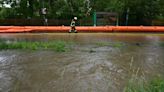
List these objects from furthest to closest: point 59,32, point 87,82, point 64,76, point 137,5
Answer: point 137,5 < point 59,32 < point 64,76 < point 87,82

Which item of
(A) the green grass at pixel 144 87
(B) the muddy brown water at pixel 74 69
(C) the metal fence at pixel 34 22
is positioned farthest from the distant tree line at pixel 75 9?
(A) the green grass at pixel 144 87

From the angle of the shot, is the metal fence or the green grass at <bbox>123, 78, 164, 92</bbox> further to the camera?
the metal fence

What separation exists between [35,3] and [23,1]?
4.47 feet

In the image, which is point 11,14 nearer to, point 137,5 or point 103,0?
point 103,0

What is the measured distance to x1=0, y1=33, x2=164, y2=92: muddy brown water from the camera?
870 cm

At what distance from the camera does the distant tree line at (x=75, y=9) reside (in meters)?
36.5

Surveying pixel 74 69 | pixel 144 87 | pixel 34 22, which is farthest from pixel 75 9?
pixel 144 87

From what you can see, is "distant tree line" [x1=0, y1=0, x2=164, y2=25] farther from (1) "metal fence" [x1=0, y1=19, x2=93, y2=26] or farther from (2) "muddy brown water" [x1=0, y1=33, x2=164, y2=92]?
(2) "muddy brown water" [x1=0, y1=33, x2=164, y2=92]

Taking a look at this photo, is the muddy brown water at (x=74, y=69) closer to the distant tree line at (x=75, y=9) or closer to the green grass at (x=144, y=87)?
the green grass at (x=144, y=87)

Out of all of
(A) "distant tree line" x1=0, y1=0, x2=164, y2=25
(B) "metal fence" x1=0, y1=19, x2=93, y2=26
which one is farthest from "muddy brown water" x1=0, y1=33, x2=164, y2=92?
(A) "distant tree line" x1=0, y1=0, x2=164, y2=25

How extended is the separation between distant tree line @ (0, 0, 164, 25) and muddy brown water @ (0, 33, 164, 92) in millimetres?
21117

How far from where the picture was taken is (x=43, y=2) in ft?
120

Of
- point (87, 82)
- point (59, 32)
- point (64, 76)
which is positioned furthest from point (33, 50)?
point (59, 32)

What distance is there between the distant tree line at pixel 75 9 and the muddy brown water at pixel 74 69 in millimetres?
21117
